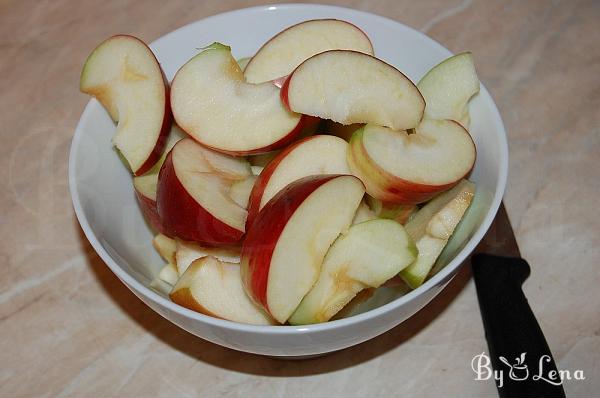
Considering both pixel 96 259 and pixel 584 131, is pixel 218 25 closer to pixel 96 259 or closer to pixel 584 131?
pixel 96 259

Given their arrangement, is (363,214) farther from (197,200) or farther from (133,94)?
(133,94)

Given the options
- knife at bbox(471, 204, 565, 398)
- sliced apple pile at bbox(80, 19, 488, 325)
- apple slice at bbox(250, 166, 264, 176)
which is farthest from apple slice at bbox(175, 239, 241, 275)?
knife at bbox(471, 204, 565, 398)

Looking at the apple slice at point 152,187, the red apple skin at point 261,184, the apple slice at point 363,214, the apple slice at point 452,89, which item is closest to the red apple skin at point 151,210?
the apple slice at point 152,187

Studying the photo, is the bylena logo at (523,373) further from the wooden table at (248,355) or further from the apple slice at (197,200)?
the apple slice at (197,200)

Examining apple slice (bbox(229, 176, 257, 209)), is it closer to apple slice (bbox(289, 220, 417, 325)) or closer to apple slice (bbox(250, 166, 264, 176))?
apple slice (bbox(250, 166, 264, 176))

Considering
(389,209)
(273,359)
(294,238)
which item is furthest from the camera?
(273,359)

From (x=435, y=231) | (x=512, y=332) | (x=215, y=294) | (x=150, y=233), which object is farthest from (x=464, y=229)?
(x=150, y=233)
